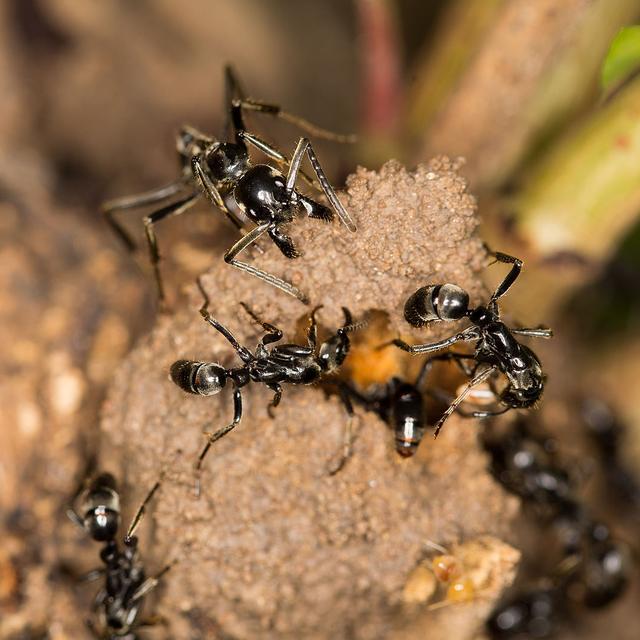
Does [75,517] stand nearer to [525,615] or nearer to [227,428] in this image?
[227,428]

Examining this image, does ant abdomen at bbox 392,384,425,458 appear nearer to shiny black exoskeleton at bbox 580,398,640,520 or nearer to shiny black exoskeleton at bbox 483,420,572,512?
shiny black exoskeleton at bbox 483,420,572,512

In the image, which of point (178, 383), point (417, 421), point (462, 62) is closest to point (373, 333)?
point (417, 421)

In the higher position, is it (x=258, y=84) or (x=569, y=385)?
(x=258, y=84)

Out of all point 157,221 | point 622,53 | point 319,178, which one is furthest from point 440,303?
point 157,221

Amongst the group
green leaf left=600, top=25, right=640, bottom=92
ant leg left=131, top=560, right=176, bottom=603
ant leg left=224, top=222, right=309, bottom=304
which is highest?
green leaf left=600, top=25, right=640, bottom=92

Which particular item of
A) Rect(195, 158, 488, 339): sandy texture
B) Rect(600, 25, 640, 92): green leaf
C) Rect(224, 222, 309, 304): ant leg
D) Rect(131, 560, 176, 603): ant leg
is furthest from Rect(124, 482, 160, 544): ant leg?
Rect(600, 25, 640, 92): green leaf

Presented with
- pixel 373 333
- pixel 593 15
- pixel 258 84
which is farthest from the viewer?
pixel 258 84

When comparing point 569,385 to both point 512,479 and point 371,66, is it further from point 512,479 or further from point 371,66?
point 371,66

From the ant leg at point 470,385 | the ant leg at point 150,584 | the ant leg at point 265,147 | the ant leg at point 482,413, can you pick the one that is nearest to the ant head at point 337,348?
the ant leg at point 470,385
